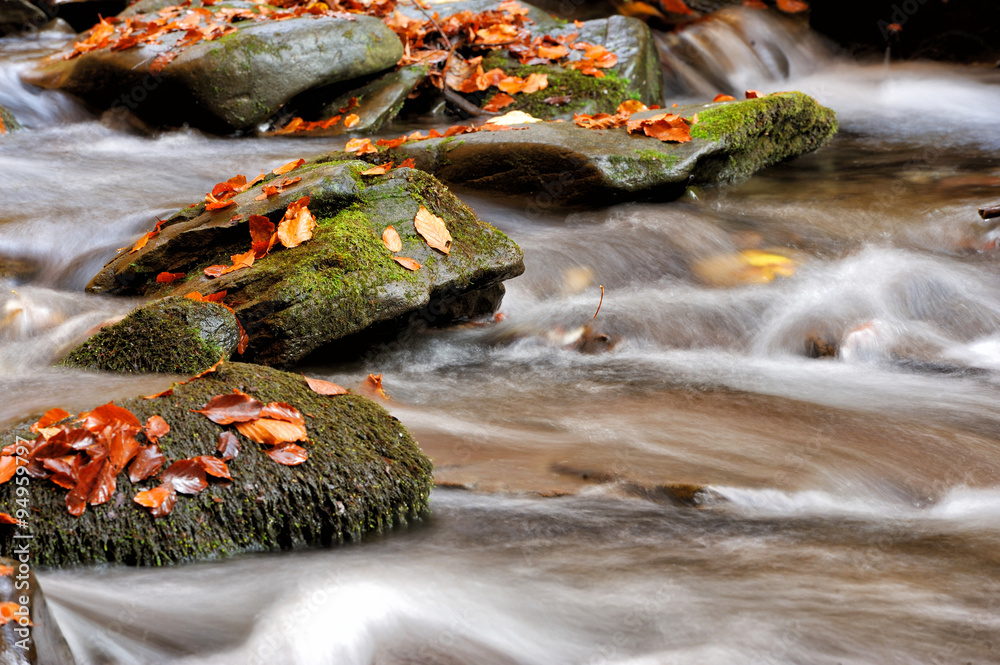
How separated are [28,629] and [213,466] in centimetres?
79

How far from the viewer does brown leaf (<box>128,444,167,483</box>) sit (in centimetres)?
249

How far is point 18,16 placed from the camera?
1069 cm

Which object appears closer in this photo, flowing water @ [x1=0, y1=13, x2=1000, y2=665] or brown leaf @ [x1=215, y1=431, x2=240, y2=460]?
flowing water @ [x1=0, y1=13, x2=1000, y2=665]

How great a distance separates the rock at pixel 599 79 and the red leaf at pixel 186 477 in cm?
629

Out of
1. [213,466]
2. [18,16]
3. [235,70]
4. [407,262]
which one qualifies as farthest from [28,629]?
[18,16]

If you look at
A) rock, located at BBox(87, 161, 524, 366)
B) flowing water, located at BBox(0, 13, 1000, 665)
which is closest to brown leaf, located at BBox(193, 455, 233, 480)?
flowing water, located at BBox(0, 13, 1000, 665)

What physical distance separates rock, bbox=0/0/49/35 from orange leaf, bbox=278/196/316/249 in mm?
8803

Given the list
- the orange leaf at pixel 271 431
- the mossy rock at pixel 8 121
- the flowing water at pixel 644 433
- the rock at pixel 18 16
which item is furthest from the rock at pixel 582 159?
the rock at pixel 18 16

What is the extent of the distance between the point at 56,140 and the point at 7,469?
20.5ft

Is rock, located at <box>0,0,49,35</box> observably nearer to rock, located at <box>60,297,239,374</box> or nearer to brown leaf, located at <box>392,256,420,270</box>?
rock, located at <box>60,297,239,374</box>

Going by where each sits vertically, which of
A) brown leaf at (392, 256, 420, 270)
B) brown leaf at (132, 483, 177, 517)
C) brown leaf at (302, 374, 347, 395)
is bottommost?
brown leaf at (132, 483, 177, 517)

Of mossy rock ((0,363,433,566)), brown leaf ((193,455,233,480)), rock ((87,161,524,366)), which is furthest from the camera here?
rock ((87,161,524,366))

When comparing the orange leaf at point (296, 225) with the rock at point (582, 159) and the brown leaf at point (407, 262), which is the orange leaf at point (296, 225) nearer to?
the brown leaf at point (407, 262)

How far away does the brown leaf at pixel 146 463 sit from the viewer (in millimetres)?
2492
